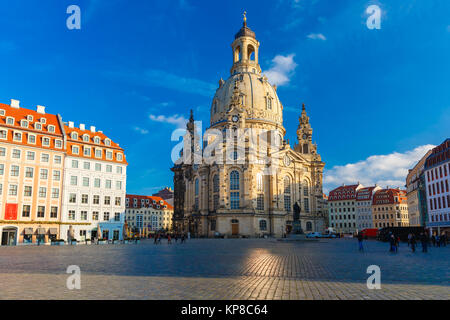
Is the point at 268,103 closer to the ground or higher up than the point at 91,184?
higher up

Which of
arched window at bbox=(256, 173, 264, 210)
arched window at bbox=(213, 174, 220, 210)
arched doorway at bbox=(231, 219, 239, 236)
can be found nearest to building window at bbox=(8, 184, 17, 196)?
arched window at bbox=(213, 174, 220, 210)

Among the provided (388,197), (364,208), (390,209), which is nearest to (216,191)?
(364,208)

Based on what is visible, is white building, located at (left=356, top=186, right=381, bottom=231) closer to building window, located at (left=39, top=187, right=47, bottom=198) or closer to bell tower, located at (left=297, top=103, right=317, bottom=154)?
bell tower, located at (left=297, top=103, right=317, bottom=154)

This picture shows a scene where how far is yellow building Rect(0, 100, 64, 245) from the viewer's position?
4925 centimetres

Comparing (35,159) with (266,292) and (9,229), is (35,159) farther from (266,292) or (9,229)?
(266,292)

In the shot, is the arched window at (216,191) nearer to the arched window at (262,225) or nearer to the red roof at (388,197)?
the arched window at (262,225)

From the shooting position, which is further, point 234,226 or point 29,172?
point 234,226

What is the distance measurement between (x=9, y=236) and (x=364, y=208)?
112163 mm

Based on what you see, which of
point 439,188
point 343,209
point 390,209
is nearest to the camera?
point 439,188

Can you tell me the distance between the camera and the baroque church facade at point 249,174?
251ft

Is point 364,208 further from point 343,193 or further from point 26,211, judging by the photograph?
point 26,211

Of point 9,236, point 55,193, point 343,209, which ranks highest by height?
point 55,193

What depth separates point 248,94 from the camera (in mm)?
92375

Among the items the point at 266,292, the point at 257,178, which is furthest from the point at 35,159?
the point at 266,292
